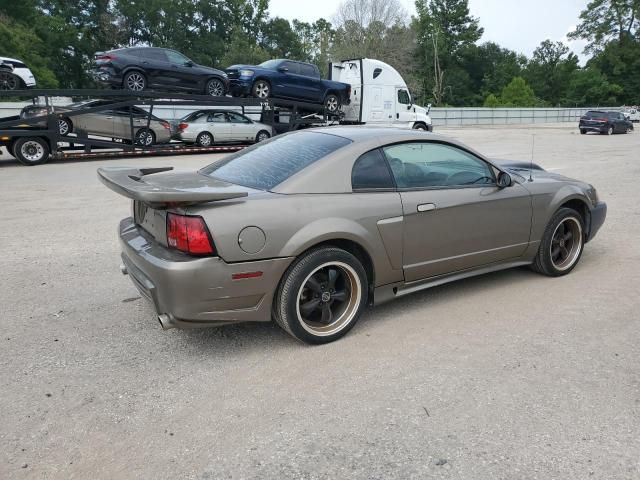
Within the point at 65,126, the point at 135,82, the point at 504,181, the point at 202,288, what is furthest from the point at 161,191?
the point at 135,82

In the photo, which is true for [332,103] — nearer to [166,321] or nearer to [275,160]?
[275,160]

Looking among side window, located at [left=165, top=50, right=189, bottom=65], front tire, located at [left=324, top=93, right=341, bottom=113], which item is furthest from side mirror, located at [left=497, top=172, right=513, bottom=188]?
front tire, located at [left=324, top=93, right=341, bottom=113]

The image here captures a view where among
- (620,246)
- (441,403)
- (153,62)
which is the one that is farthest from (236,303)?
(153,62)

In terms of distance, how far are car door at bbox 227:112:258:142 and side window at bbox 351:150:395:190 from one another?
597 inches

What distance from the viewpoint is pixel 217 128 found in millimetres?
18109

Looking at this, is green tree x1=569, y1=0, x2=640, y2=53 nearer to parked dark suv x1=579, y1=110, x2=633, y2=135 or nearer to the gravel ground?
parked dark suv x1=579, y1=110, x2=633, y2=135

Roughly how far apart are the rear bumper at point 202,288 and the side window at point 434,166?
128cm

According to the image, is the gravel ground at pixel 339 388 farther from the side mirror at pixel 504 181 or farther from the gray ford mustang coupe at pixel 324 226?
the side mirror at pixel 504 181

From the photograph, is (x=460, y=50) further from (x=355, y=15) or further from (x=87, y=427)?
(x=87, y=427)

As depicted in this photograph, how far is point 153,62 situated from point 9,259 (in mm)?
11954

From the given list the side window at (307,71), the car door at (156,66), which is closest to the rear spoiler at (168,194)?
the car door at (156,66)

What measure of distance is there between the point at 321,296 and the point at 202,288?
2.81 feet

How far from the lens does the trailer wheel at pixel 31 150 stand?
14.5 metres

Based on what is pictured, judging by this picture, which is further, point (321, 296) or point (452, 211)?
point (452, 211)
